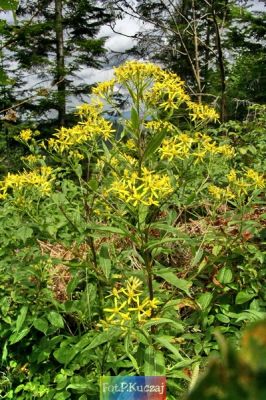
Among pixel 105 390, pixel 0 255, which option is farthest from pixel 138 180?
pixel 0 255

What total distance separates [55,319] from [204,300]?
0.60 meters

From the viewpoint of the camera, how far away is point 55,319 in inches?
76.0

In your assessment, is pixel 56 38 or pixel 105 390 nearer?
pixel 105 390

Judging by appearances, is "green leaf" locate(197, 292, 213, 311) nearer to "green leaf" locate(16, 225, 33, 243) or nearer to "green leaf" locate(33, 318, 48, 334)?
"green leaf" locate(33, 318, 48, 334)

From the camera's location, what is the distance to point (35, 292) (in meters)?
2.01

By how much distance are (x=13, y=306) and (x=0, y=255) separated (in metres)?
0.24

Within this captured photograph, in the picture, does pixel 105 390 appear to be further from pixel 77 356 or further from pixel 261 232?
pixel 261 232

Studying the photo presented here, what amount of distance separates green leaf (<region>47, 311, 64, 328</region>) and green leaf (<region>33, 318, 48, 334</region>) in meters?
Answer: 0.03

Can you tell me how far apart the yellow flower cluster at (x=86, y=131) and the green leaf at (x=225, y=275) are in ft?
2.39

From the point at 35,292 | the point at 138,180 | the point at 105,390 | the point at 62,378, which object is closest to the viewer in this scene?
the point at 105,390

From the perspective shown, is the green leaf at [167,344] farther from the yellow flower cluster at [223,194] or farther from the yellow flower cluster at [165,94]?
the yellow flower cluster at [165,94]

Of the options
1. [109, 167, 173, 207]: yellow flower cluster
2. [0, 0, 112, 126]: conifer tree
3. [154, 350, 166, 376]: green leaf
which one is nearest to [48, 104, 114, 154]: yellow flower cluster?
[109, 167, 173, 207]: yellow flower cluster

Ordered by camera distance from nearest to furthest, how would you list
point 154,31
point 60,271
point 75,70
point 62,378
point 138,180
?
point 138,180, point 62,378, point 60,271, point 154,31, point 75,70

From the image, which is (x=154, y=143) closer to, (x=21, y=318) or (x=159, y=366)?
(x=159, y=366)
